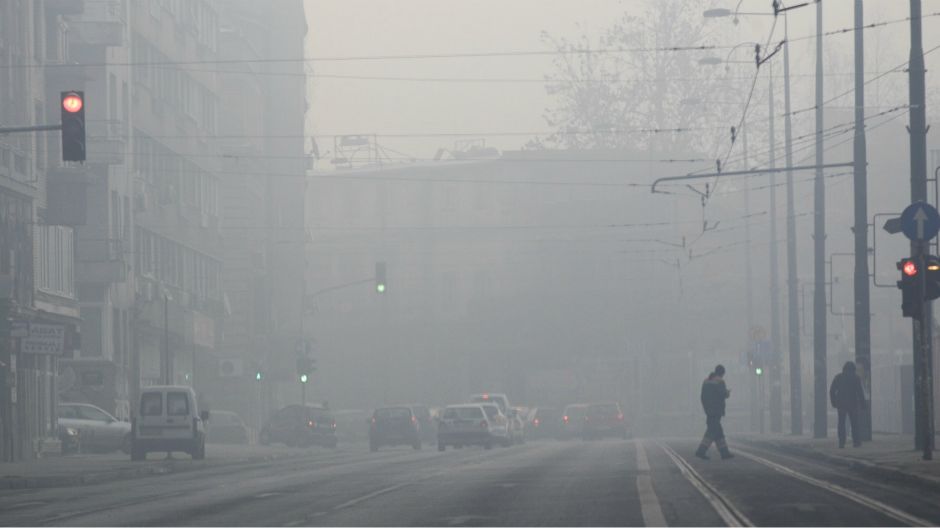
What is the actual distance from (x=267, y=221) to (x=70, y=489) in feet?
184

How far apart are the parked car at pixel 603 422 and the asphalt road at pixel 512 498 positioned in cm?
3374

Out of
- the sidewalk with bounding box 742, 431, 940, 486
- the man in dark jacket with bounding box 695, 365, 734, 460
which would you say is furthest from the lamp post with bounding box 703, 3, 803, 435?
the man in dark jacket with bounding box 695, 365, 734, 460

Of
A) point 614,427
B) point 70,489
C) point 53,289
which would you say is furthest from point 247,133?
point 70,489

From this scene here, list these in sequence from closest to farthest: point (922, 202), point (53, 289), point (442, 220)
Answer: point (922, 202)
point (53, 289)
point (442, 220)

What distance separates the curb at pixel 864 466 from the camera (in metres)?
22.9

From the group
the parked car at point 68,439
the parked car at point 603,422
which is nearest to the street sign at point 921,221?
the parked car at point 68,439

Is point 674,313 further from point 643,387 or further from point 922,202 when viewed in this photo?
point 922,202

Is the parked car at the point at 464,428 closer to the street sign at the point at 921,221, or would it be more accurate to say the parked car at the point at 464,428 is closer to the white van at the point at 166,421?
the white van at the point at 166,421

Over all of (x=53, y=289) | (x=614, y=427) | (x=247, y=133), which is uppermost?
(x=247, y=133)

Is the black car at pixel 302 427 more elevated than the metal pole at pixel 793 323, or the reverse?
the metal pole at pixel 793 323

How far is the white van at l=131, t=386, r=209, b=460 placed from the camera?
43500 millimetres

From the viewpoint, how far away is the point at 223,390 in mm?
77875

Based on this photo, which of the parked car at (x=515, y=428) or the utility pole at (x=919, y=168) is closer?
the utility pole at (x=919, y=168)

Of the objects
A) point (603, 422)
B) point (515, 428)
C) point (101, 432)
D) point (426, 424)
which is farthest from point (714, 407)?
point (603, 422)
